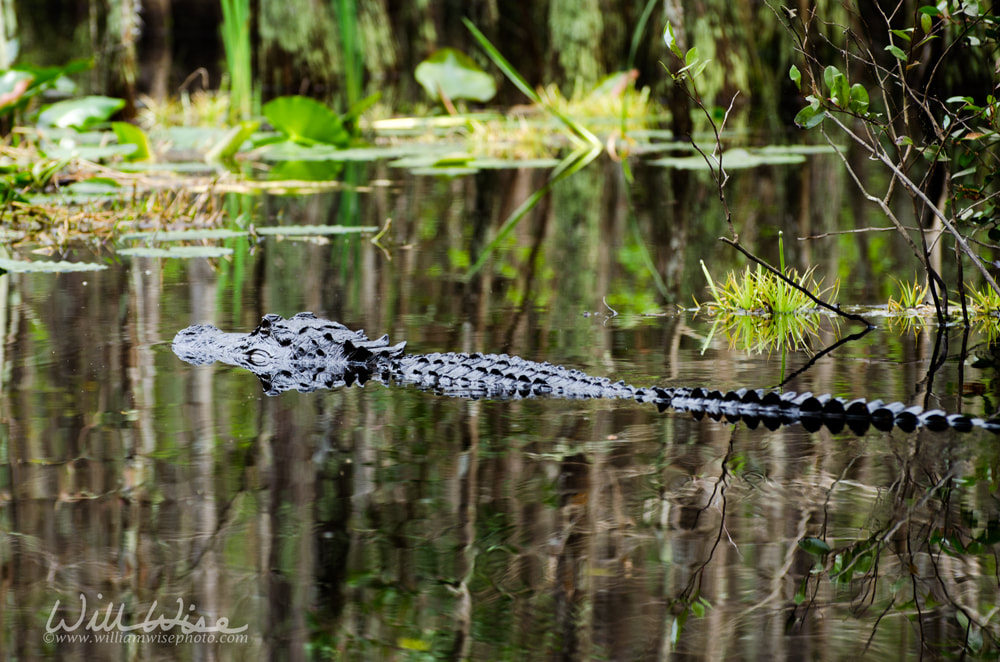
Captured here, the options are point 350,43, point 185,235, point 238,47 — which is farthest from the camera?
point 350,43

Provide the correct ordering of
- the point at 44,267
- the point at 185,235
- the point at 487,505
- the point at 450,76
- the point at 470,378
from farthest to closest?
the point at 450,76 → the point at 185,235 → the point at 44,267 → the point at 470,378 → the point at 487,505

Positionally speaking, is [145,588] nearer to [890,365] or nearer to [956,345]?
[890,365]

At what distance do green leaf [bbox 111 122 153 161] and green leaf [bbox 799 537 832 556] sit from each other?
6.12m

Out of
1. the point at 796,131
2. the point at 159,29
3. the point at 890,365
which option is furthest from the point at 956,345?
the point at 159,29

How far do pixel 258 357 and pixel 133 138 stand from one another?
168 inches

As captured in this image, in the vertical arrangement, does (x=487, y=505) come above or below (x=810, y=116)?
below

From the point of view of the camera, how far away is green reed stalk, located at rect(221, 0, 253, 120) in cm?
868

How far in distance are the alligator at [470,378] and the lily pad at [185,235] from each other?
1832mm

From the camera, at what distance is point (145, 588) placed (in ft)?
6.78

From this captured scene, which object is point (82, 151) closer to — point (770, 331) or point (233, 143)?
point (233, 143)

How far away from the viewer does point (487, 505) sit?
8.06 ft

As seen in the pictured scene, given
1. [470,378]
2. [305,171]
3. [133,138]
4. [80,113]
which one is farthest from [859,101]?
[305,171]

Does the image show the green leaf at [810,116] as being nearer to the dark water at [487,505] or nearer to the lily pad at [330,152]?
the dark water at [487,505]

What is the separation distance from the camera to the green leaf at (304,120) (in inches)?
329
